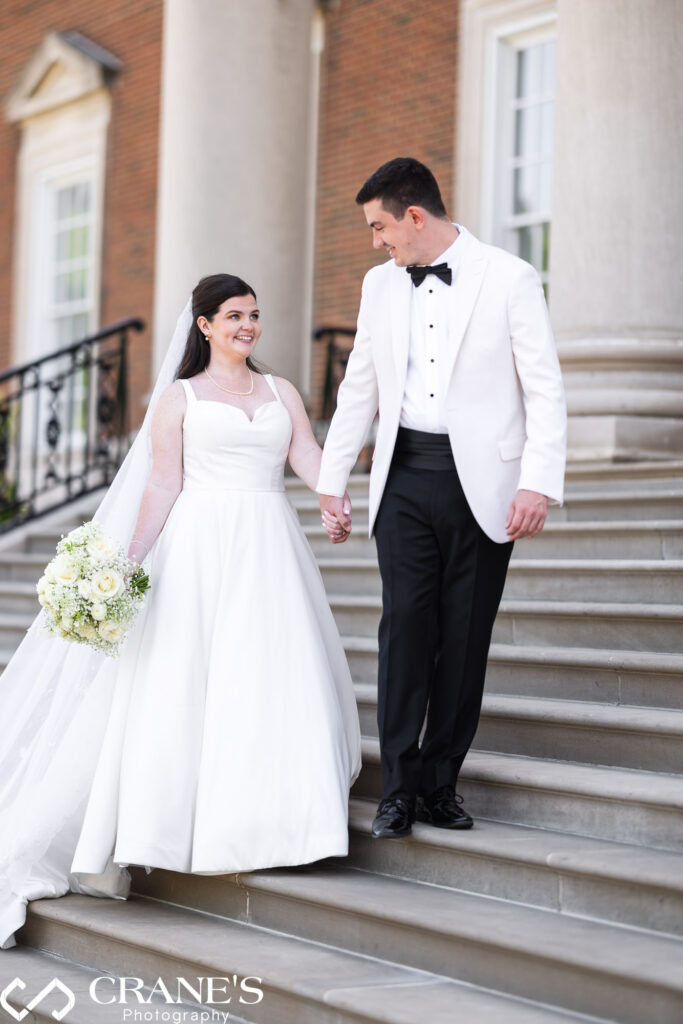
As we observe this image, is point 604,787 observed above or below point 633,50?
below

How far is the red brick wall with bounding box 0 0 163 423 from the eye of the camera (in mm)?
12258

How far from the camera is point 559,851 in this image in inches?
147

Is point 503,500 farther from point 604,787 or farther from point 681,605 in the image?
point 681,605

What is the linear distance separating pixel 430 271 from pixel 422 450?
53 centimetres

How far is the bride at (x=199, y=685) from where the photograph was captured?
4.14 metres

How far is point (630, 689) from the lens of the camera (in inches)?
183

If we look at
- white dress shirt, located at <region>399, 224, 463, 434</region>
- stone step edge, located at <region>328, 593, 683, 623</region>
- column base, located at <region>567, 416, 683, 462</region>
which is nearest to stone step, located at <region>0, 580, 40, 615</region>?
column base, located at <region>567, 416, 683, 462</region>

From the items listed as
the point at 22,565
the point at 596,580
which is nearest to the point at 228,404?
the point at 596,580

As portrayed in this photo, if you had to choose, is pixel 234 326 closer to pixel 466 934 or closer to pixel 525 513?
pixel 525 513

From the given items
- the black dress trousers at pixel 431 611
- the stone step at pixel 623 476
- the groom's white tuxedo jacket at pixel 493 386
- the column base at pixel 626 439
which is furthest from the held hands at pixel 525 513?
the column base at pixel 626 439

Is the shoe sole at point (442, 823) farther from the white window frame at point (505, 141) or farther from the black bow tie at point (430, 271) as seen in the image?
the white window frame at point (505, 141)

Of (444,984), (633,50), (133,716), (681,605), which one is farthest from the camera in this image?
(633,50)

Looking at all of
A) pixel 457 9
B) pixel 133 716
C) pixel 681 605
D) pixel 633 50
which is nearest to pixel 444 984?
pixel 133 716

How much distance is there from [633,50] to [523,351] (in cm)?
348
